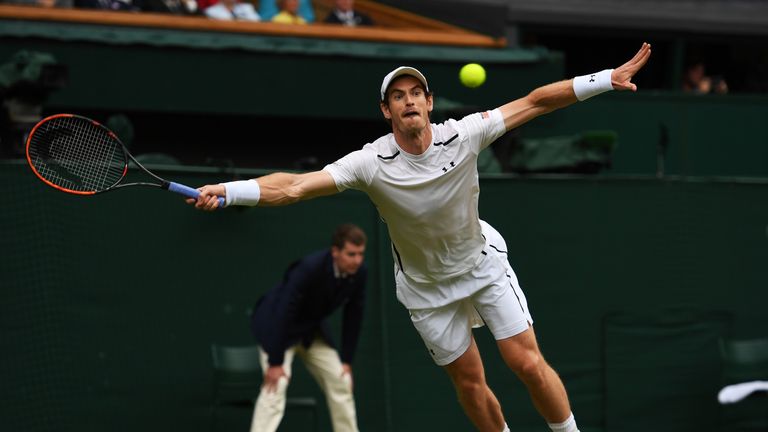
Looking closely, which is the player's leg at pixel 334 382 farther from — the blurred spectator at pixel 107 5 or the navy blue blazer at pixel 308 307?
the blurred spectator at pixel 107 5

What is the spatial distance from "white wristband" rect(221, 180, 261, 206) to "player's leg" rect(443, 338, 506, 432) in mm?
1748

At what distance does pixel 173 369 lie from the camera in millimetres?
9109

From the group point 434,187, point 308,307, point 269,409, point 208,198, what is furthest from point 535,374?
point 269,409

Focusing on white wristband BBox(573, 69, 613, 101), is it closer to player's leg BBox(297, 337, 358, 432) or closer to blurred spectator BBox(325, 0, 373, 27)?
player's leg BBox(297, 337, 358, 432)

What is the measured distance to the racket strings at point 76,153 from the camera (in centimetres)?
645

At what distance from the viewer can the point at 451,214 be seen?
6.43 m

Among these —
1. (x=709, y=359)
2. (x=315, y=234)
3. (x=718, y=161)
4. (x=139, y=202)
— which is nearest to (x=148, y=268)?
(x=139, y=202)

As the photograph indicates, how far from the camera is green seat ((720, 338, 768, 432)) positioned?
993 centimetres

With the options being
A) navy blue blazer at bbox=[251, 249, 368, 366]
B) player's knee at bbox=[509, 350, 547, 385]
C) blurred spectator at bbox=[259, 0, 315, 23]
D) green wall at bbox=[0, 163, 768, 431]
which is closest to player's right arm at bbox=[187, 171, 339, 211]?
player's knee at bbox=[509, 350, 547, 385]

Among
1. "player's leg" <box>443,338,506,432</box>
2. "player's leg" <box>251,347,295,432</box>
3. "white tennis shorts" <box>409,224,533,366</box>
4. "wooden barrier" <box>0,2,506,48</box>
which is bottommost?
"player's leg" <box>251,347,295,432</box>

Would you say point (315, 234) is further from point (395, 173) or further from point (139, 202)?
point (395, 173)

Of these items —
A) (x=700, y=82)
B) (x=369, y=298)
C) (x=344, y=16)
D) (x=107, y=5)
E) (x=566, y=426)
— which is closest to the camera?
(x=566, y=426)

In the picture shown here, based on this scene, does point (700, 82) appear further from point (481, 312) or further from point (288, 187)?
point (288, 187)

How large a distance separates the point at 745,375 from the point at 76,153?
6.07m
